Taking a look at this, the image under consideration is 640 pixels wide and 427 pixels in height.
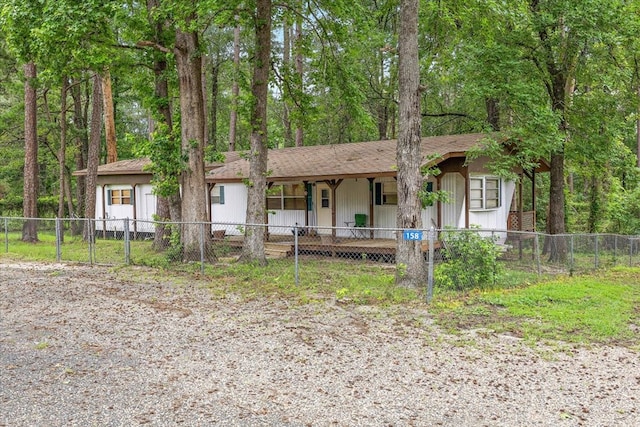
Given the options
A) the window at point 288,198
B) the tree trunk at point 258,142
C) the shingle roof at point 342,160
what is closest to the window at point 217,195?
the shingle roof at point 342,160

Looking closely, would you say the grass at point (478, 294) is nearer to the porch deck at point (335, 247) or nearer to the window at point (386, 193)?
the porch deck at point (335, 247)

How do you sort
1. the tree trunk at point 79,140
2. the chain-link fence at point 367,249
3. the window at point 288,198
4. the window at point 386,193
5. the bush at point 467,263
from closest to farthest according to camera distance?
the bush at point 467,263, the chain-link fence at point 367,249, the window at point 386,193, the window at point 288,198, the tree trunk at point 79,140

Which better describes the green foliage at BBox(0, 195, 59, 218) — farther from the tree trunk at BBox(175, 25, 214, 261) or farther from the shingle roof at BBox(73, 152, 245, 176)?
the tree trunk at BBox(175, 25, 214, 261)

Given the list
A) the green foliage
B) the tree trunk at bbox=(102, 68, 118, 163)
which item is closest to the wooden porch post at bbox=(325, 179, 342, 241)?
the tree trunk at bbox=(102, 68, 118, 163)

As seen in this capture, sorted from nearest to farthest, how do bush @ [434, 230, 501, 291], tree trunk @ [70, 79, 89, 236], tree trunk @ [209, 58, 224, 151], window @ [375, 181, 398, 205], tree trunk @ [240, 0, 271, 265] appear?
bush @ [434, 230, 501, 291] → tree trunk @ [240, 0, 271, 265] → window @ [375, 181, 398, 205] → tree trunk @ [70, 79, 89, 236] → tree trunk @ [209, 58, 224, 151]

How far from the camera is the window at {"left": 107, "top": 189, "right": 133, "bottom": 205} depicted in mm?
21828

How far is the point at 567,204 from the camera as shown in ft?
72.1

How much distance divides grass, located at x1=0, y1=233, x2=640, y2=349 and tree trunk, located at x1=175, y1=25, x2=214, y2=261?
82 centimetres

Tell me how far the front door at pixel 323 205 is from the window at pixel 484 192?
14.6 feet

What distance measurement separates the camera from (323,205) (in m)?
16.6

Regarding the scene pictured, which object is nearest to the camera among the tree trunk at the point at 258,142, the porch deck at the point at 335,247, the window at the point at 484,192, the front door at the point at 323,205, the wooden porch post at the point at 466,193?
the tree trunk at the point at 258,142

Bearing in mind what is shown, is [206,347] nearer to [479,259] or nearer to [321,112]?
[479,259]

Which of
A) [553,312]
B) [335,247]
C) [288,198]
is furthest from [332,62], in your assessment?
[553,312]

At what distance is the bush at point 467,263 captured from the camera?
8.77m
